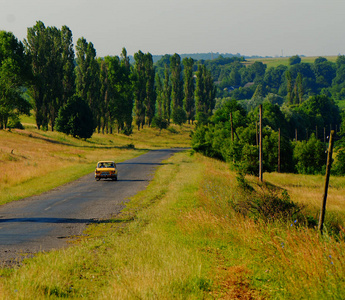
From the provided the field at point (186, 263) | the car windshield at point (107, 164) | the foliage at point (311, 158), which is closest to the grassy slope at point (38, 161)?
the car windshield at point (107, 164)

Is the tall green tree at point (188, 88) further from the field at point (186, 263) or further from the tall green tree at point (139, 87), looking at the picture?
the field at point (186, 263)

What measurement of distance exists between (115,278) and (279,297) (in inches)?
128

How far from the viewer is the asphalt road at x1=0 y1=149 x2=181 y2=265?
12.3m

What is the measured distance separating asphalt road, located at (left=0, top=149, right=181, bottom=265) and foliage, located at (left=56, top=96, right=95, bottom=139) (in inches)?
1704

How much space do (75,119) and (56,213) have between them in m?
56.3

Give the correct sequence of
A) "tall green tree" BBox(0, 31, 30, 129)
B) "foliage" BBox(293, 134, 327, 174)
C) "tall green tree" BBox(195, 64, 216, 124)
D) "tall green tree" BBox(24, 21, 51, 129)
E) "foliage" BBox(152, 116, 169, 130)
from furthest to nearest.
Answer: "tall green tree" BBox(195, 64, 216, 124) → "foliage" BBox(152, 116, 169, 130) → "tall green tree" BBox(24, 21, 51, 129) → "tall green tree" BBox(0, 31, 30, 129) → "foliage" BBox(293, 134, 327, 174)

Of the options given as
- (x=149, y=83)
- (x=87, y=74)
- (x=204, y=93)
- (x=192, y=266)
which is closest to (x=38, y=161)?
(x=192, y=266)

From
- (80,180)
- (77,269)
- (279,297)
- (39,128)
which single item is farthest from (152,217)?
(39,128)

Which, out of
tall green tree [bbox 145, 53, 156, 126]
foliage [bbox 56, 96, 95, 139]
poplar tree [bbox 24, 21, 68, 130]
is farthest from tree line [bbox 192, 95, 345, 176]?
tall green tree [bbox 145, 53, 156, 126]

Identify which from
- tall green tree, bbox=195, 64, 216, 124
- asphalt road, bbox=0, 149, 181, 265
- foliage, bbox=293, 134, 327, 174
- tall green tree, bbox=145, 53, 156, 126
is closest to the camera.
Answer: asphalt road, bbox=0, 149, 181, 265

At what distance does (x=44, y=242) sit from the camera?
41.4ft

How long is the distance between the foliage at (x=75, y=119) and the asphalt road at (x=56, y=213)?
43.3 meters

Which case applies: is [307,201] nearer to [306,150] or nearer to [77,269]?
[77,269]

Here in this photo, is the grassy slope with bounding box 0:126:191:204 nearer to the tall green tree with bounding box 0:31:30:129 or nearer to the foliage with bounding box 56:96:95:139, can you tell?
the foliage with bounding box 56:96:95:139
